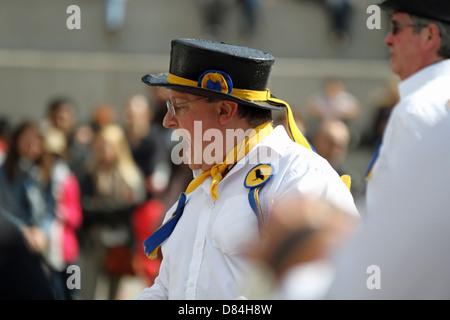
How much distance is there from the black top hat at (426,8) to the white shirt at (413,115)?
238 millimetres

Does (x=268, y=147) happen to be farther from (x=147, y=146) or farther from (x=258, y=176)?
(x=147, y=146)

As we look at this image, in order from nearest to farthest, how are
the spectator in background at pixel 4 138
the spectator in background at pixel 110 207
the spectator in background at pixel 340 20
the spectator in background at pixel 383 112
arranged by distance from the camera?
the spectator in background at pixel 110 207
the spectator in background at pixel 4 138
the spectator in background at pixel 383 112
the spectator in background at pixel 340 20

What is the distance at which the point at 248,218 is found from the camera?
2816 mm

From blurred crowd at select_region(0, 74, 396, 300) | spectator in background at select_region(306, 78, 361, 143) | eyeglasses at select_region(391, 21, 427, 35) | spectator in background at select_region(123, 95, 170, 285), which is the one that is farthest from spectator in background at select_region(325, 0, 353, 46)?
eyeglasses at select_region(391, 21, 427, 35)

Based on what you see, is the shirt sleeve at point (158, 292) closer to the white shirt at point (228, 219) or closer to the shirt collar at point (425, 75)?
the white shirt at point (228, 219)

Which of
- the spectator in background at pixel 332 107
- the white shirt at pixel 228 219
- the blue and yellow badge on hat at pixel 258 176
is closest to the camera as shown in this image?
the white shirt at pixel 228 219

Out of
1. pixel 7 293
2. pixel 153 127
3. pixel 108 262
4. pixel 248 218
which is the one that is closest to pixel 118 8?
pixel 153 127

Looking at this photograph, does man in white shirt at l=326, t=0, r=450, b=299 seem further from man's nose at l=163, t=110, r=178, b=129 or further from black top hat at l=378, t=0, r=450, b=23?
black top hat at l=378, t=0, r=450, b=23

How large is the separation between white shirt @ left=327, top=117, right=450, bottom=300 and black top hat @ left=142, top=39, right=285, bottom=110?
1.84 m

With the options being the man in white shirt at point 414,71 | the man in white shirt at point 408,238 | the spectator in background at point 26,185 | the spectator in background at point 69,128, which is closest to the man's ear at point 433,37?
the man in white shirt at point 414,71

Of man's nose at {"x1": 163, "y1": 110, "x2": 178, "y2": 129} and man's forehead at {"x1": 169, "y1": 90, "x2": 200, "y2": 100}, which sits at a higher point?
man's forehead at {"x1": 169, "y1": 90, "x2": 200, "y2": 100}

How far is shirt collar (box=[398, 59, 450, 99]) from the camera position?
4008mm

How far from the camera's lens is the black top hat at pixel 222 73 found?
312 centimetres
